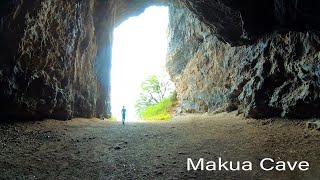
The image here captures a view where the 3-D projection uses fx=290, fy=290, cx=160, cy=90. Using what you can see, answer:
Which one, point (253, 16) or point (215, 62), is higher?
point (253, 16)

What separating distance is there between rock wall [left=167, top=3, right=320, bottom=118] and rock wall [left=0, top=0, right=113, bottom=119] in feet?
21.8

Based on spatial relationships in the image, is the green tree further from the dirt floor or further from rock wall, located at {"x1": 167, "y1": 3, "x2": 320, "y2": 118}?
the dirt floor

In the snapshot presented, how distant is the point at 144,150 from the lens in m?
8.04

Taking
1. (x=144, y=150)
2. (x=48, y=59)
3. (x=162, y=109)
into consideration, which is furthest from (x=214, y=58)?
(x=144, y=150)

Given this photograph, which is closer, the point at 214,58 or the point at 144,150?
the point at 144,150

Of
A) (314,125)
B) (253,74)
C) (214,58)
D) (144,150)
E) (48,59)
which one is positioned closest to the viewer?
(144,150)

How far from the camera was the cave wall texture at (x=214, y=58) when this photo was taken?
943 cm

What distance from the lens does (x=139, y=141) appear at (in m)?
9.07

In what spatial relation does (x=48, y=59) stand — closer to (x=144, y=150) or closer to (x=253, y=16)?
(x=144, y=150)

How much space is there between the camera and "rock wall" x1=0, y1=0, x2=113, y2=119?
30.9ft

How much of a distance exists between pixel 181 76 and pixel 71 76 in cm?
1413

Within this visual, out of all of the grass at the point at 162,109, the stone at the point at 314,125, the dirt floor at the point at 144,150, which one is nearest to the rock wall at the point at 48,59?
the dirt floor at the point at 144,150

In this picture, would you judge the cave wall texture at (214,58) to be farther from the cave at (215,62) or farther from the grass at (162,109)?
the grass at (162,109)

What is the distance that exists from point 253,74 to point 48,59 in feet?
29.8
